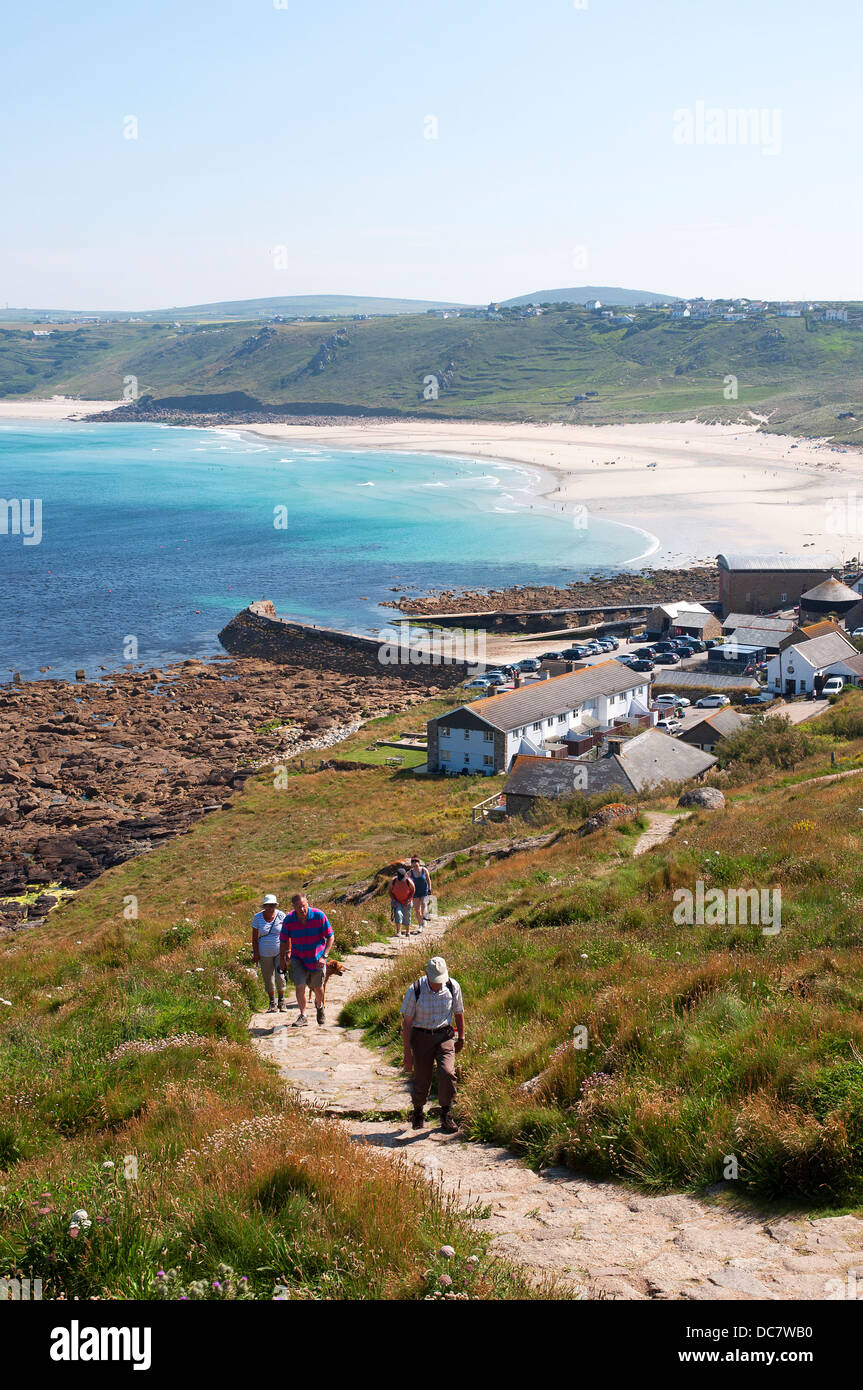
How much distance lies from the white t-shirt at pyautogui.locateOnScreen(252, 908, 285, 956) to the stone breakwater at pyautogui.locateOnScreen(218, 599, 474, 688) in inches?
2082

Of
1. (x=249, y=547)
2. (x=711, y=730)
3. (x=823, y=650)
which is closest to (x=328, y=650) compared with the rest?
(x=823, y=650)

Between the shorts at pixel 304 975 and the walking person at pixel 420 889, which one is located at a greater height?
the shorts at pixel 304 975

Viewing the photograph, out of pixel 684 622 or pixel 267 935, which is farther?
pixel 684 622

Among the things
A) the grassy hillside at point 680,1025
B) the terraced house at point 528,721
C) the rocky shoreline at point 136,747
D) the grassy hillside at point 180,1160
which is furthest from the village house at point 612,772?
the grassy hillside at point 180,1160

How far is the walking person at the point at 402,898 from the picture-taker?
1602 centimetres

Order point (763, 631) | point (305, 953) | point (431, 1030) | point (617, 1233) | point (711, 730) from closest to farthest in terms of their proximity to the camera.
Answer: point (617, 1233)
point (431, 1030)
point (305, 953)
point (711, 730)
point (763, 631)

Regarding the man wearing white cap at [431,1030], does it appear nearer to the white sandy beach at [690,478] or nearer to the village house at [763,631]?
the village house at [763,631]

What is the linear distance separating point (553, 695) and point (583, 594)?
36.1 meters

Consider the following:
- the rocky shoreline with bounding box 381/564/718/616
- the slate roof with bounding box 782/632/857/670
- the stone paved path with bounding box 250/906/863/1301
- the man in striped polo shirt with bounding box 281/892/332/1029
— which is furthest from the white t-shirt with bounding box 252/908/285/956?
the rocky shoreline with bounding box 381/564/718/616

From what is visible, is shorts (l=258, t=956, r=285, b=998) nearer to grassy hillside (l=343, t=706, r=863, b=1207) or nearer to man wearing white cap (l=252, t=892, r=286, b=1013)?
man wearing white cap (l=252, t=892, r=286, b=1013)

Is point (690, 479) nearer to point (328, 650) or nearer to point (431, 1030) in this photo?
point (328, 650)

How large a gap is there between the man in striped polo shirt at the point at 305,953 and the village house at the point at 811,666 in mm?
42577

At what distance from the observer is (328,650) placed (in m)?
72.0

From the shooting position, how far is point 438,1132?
8633 millimetres
